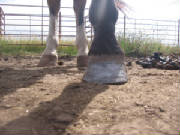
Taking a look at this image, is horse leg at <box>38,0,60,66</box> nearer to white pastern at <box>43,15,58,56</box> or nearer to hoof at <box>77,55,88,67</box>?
white pastern at <box>43,15,58,56</box>

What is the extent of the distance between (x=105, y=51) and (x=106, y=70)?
0.47ft

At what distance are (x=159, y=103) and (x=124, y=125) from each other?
318 mm

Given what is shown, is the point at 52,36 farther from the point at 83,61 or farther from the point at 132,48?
the point at 132,48

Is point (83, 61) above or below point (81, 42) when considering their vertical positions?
below

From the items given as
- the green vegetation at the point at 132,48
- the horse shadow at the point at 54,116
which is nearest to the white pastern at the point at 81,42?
the horse shadow at the point at 54,116

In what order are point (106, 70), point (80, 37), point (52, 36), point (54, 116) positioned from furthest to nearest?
point (52, 36)
point (80, 37)
point (106, 70)
point (54, 116)

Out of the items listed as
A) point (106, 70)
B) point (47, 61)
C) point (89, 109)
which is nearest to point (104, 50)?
point (106, 70)

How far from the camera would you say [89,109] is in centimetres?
97

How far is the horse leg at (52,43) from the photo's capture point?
7.95 ft

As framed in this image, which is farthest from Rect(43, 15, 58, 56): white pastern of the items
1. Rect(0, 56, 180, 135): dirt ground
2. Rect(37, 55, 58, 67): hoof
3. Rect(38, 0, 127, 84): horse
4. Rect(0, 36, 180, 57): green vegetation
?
Rect(0, 36, 180, 57): green vegetation

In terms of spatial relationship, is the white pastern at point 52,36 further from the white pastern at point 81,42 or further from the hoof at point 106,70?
the hoof at point 106,70

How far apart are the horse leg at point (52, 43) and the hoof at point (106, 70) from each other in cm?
A: 107

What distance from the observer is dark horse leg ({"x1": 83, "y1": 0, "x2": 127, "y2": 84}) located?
4.63ft

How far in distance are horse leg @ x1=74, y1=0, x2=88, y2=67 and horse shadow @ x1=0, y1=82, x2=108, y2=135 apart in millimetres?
1166
